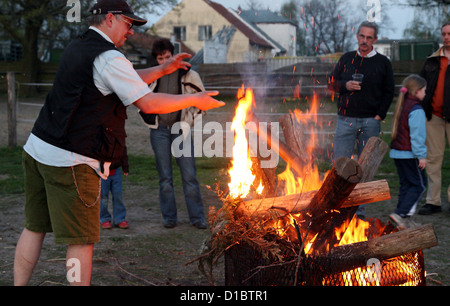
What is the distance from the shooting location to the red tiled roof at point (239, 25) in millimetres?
42003

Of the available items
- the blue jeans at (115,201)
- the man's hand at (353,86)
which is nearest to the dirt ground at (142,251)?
the blue jeans at (115,201)

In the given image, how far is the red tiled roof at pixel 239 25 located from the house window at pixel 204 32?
1748 millimetres

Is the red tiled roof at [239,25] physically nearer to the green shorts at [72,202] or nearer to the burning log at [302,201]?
the burning log at [302,201]

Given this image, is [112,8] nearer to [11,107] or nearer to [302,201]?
[302,201]

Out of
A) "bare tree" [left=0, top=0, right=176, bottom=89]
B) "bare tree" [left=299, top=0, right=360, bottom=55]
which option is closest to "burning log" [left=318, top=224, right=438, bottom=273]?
"bare tree" [left=0, top=0, right=176, bottom=89]

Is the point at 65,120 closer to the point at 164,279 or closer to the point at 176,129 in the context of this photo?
the point at 164,279

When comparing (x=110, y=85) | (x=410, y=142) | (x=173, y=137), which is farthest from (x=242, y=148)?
(x=410, y=142)

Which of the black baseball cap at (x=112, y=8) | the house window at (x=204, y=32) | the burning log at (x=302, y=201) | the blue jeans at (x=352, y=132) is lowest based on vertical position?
the burning log at (x=302, y=201)

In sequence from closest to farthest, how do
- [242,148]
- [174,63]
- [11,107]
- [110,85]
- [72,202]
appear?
1. [110,85]
2. [72,202]
3. [242,148]
4. [174,63]
5. [11,107]

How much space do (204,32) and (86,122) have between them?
41352mm

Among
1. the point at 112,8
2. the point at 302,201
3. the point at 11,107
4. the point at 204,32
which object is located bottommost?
the point at 302,201

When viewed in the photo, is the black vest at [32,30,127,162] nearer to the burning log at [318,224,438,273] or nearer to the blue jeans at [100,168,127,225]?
the burning log at [318,224,438,273]

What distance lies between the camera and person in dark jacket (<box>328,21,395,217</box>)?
18.2 feet

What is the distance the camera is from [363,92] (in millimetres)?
5609
